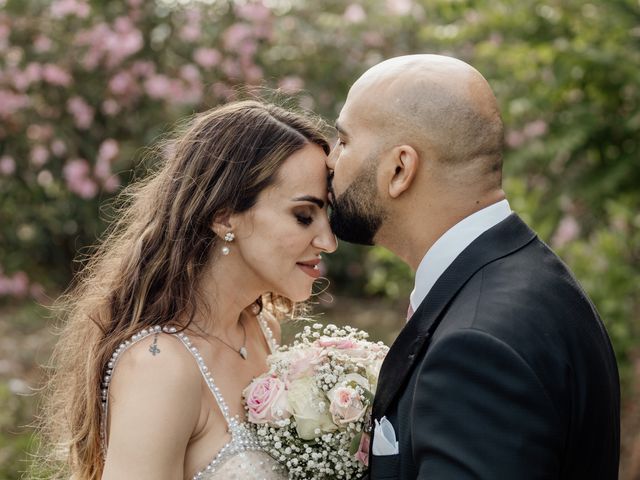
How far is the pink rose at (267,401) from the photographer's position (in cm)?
279

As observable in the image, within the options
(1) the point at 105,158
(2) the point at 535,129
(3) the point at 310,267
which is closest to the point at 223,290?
(3) the point at 310,267

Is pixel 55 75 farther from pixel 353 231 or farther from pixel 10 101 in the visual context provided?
pixel 353 231

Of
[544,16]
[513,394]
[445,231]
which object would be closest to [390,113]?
[445,231]

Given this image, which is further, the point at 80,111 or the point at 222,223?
the point at 80,111

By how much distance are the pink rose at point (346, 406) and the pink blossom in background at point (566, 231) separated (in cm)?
377

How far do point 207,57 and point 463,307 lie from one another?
20.7ft

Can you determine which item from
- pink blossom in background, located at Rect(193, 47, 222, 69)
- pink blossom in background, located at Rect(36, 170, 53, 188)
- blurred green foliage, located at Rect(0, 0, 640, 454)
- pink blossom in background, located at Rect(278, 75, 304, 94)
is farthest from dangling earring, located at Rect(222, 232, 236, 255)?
pink blossom in background, located at Rect(36, 170, 53, 188)

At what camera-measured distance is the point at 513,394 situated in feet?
6.49

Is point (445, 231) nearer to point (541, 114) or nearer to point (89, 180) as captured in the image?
point (541, 114)

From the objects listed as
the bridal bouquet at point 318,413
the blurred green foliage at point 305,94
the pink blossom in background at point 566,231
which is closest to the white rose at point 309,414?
the bridal bouquet at point 318,413

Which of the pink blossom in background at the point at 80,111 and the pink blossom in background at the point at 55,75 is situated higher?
the pink blossom in background at the point at 55,75

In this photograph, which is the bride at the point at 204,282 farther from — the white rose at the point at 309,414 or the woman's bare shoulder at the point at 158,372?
the white rose at the point at 309,414

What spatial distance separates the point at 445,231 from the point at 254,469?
1.05 meters

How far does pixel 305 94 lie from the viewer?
8.80 meters
